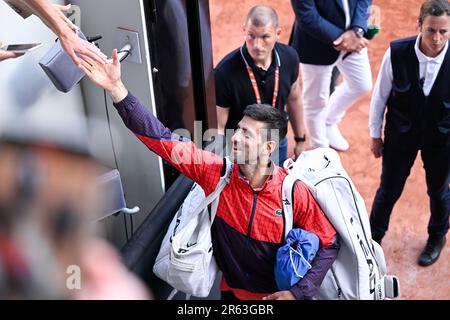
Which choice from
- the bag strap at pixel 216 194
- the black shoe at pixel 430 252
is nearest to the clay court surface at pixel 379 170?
the black shoe at pixel 430 252

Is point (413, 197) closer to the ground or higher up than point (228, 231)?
closer to the ground

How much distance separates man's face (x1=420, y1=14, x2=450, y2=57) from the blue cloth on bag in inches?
43.0

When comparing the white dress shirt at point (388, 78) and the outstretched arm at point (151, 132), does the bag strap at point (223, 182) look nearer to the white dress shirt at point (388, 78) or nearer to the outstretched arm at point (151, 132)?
the outstretched arm at point (151, 132)

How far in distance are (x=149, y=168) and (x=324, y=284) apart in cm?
93

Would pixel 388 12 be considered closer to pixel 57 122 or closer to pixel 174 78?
pixel 174 78

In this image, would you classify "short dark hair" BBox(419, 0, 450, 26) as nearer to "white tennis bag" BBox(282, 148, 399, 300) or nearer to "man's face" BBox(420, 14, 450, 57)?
"man's face" BBox(420, 14, 450, 57)

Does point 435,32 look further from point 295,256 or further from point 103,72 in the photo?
point 103,72

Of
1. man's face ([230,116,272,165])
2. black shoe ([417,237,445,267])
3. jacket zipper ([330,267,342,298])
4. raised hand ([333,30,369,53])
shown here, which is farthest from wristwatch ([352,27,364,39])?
jacket zipper ([330,267,342,298])

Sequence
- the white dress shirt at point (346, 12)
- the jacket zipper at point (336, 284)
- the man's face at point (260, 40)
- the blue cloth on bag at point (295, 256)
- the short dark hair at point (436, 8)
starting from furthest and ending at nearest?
1. the white dress shirt at point (346, 12)
2. the man's face at point (260, 40)
3. the short dark hair at point (436, 8)
4. the jacket zipper at point (336, 284)
5. the blue cloth on bag at point (295, 256)

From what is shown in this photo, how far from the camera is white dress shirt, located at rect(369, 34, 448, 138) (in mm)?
2654

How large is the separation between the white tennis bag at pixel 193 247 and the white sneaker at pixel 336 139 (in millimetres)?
2019

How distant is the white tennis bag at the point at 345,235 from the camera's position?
2062mm

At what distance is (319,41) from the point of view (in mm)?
3484

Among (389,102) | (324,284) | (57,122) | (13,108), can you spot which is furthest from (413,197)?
(13,108)
